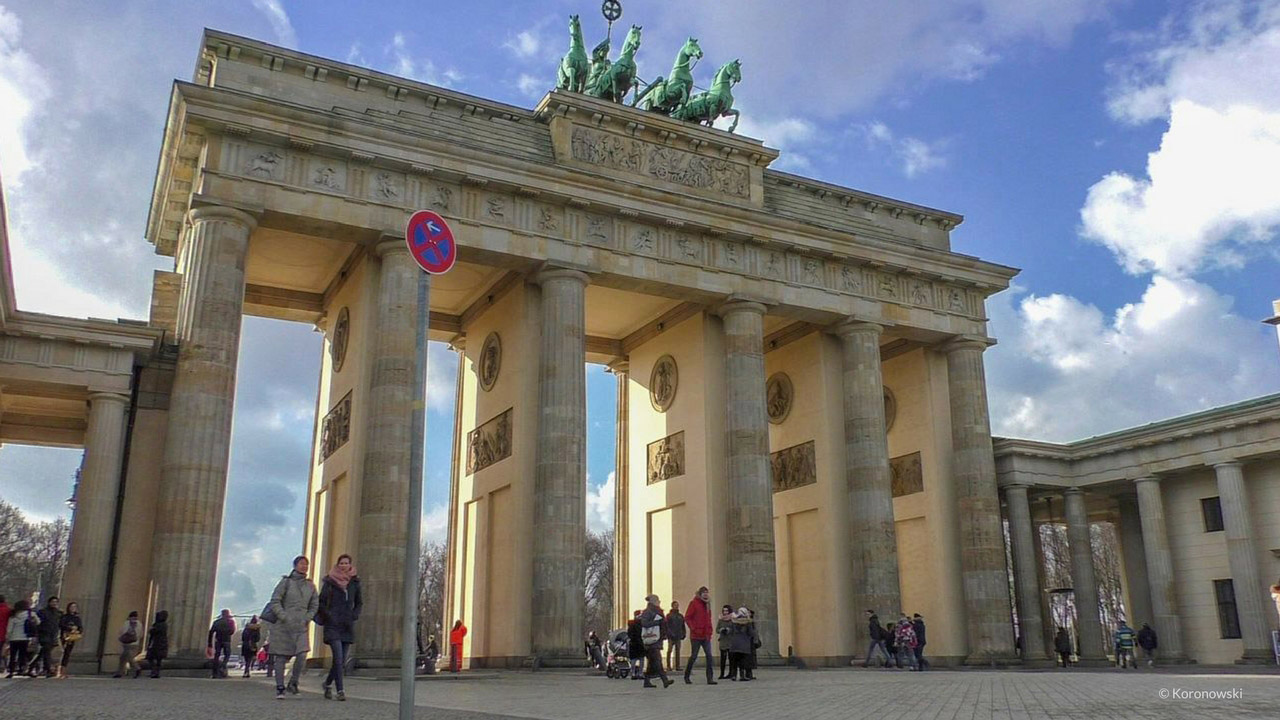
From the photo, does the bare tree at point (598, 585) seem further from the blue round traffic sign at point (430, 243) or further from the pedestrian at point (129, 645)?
the blue round traffic sign at point (430, 243)

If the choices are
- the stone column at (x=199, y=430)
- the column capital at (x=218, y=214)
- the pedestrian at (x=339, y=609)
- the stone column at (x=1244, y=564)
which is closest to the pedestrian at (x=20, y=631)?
the stone column at (x=199, y=430)

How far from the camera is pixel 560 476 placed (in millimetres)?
25859

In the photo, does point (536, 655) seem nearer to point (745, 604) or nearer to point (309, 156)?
point (745, 604)

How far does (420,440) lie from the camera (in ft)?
22.8

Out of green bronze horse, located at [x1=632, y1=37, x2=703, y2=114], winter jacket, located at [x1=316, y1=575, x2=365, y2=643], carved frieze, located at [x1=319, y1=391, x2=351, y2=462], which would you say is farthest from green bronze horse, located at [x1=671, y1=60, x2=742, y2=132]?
winter jacket, located at [x1=316, y1=575, x2=365, y2=643]

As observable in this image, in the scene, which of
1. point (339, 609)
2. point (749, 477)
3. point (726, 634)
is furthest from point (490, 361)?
point (339, 609)

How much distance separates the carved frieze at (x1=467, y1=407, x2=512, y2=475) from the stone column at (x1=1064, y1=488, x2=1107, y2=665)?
20.3 meters

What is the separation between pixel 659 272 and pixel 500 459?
22.7ft

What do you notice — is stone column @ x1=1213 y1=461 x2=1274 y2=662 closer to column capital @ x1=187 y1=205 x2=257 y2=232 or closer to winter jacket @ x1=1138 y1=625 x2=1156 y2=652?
winter jacket @ x1=1138 y1=625 x2=1156 y2=652

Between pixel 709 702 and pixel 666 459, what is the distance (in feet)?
65.0

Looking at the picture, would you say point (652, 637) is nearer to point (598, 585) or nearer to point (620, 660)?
point (620, 660)

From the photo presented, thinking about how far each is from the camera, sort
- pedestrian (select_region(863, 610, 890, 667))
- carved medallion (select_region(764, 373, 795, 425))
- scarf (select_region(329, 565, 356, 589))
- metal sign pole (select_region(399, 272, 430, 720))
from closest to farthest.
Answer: metal sign pole (select_region(399, 272, 430, 720))
scarf (select_region(329, 565, 356, 589))
pedestrian (select_region(863, 610, 890, 667))
carved medallion (select_region(764, 373, 795, 425))

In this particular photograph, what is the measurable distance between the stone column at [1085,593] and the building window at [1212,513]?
368 cm

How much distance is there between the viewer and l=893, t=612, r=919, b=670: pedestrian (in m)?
27.4
